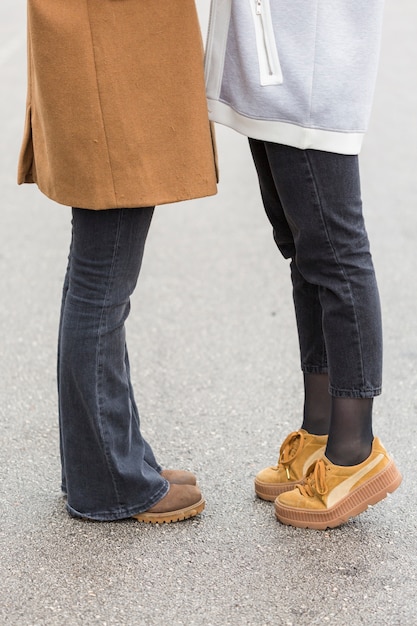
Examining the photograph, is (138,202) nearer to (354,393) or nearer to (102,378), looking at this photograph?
(102,378)

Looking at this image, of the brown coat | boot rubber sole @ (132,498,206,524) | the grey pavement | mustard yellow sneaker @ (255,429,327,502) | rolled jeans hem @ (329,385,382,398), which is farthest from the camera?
→ mustard yellow sneaker @ (255,429,327,502)

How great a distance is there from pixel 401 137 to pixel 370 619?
19.1 feet

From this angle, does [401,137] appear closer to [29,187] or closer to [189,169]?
[29,187]

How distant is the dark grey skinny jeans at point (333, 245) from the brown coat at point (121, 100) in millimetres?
205

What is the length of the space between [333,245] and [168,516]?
2.68 ft

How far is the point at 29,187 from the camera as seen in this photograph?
6703mm

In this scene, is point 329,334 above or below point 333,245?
below

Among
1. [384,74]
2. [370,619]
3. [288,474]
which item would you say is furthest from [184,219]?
[384,74]

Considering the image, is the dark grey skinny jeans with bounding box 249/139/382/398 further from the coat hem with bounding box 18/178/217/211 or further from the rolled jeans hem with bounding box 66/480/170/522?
the rolled jeans hem with bounding box 66/480/170/522

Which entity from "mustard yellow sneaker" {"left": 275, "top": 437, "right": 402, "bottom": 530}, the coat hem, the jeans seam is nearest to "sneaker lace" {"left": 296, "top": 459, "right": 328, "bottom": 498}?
"mustard yellow sneaker" {"left": 275, "top": 437, "right": 402, "bottom": 530}

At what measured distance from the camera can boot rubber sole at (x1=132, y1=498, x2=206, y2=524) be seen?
2730 mm

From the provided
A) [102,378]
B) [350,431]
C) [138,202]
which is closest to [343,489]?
[350,431]

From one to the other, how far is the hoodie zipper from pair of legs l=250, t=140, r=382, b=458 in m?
0.16

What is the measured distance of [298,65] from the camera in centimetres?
236
